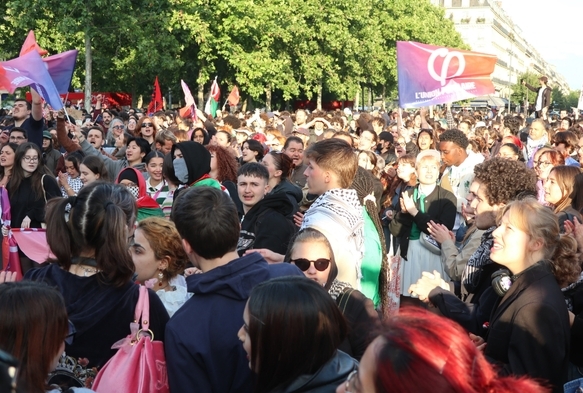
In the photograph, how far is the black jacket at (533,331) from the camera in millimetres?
3490

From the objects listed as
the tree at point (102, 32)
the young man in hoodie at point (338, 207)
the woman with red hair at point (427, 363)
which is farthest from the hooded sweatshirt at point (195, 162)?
the tree at point (102, 32)

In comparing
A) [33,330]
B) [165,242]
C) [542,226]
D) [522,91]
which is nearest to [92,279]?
[33,330]

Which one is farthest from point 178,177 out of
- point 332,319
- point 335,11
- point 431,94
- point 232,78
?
point 335,11

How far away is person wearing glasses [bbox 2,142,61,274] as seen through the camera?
8203 mm

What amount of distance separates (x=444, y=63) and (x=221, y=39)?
29.8m

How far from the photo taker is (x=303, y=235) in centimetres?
397

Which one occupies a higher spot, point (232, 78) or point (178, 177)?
point (232, 78)

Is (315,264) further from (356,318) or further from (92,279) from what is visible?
(92,279)

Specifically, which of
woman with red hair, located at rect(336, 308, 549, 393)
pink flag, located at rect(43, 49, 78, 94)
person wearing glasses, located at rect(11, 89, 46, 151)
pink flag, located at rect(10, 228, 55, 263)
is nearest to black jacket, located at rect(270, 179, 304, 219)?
pink flag, located at rect(10, 228, 55, 263)

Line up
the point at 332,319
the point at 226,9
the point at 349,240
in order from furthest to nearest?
the point at 226,9, the point at 349,240, the point at 332,319

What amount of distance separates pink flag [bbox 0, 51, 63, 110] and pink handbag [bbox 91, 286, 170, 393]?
333 inches

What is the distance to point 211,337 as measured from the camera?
10.3 feet

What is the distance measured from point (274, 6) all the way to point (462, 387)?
4226 centimetres

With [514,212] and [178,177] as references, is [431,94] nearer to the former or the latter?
[178,177]
